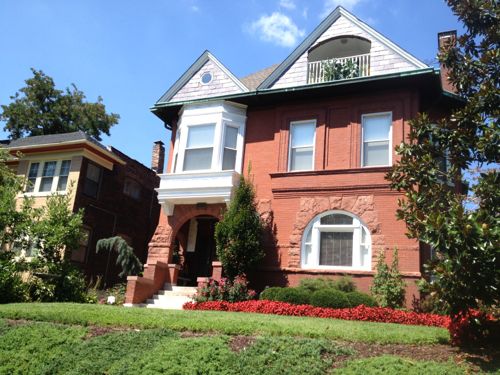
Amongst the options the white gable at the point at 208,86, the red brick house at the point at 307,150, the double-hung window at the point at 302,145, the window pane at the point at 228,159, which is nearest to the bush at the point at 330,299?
the red brick house at the point at 307,150

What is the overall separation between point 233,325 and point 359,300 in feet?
16.4

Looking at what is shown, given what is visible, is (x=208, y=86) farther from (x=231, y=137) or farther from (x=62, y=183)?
(x=62, y=183)

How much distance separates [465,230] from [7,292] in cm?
1224

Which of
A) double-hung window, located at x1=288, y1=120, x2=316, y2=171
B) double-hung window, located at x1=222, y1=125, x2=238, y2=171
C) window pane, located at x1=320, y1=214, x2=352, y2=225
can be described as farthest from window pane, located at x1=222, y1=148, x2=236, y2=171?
window pane, located at x1=320, y1=214, x2=352, y2=225

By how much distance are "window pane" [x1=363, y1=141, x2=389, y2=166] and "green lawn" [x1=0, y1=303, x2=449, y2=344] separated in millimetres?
7098

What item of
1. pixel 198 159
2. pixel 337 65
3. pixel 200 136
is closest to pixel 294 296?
pixel 198 159

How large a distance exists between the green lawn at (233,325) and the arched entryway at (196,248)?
8.27 m

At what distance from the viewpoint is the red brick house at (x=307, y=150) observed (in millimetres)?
15102

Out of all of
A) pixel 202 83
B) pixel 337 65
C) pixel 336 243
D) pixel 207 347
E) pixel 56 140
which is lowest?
pixel 207 347

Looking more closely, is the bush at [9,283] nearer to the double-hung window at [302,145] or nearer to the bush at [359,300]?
the double-hung window at [302,145]

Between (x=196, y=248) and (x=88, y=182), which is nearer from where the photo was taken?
(x=196, y=248)

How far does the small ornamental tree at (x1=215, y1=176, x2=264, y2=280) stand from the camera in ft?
49.2

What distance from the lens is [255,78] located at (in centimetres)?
1991

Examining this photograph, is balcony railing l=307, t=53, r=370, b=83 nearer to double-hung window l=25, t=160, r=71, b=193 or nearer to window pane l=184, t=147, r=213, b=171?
window pane l=184, t=147, r=213, b=171
